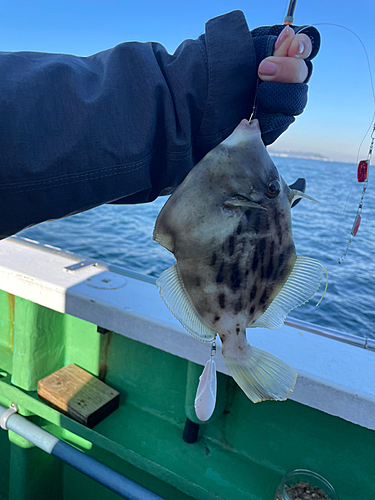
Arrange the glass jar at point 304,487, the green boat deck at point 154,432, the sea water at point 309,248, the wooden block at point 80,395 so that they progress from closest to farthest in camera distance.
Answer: the glass jar at point 304,487 → the green boat deck at point 154,432 → the wooden block at point 80,395 → the sea water at point 309,248

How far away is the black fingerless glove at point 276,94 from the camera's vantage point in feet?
3.69

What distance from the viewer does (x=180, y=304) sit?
1199 millimetres

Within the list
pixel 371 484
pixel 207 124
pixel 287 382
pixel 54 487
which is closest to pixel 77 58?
pixel 207 124

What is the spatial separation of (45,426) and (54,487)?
0.44m

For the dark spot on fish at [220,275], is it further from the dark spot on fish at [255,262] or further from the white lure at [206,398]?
the white lure at [206,398]

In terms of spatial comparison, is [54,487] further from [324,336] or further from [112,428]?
[324,336]

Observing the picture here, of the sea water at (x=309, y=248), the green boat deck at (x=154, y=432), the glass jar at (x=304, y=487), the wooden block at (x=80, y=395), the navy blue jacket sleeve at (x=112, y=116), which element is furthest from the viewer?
the sea water at (x=309, y=248)

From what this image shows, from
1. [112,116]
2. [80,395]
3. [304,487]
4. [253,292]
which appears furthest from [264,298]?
[80,395]

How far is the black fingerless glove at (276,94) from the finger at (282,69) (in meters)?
0.02

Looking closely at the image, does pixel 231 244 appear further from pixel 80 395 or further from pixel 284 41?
pixel 80 395

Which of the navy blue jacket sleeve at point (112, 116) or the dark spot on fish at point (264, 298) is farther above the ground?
the navy blue jacket sleeve at point (112, 116)

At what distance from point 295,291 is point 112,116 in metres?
0.82

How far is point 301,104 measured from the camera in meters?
1.17

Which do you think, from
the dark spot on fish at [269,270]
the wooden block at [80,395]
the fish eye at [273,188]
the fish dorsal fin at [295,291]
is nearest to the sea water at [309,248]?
the wooden block at [80,395]
